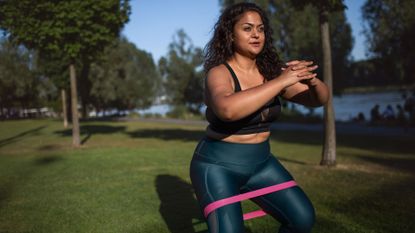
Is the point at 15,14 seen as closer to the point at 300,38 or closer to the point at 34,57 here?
the point at 300,38

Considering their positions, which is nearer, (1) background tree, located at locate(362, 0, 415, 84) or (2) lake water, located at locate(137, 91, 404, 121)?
(1) background tree, located at locate(362, 0, 415, 84)

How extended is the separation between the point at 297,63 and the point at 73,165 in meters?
10.7

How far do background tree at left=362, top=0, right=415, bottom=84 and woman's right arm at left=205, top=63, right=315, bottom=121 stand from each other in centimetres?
2392

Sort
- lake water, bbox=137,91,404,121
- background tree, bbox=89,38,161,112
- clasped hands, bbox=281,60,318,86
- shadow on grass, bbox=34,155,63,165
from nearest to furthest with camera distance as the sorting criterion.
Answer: clasped hands, bbox=281,60,318,86
shadow on grass, bbox=34,155,63,165
lake water, bbox=137,91,404,121
background tree, bbox=89,38,161,112

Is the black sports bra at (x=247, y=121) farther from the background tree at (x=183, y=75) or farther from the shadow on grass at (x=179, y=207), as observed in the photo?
the background tree at (x=183, y=75)

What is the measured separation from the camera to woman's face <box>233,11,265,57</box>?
289cm

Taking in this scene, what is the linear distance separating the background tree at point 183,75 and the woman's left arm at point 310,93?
42.0 meters

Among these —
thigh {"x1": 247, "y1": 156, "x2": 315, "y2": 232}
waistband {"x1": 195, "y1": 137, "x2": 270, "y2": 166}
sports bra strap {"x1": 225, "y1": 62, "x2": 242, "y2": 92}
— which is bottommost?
thigh {"x1": 247, "y1": 156, "x2": 315, "y2": 232}

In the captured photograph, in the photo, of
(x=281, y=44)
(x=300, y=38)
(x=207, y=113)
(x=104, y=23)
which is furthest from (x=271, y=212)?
(x=281, y=44)

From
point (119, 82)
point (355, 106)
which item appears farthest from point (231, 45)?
point (355, 106)

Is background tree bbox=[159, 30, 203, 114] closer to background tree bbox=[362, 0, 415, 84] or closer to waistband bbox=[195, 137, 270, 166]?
background tree bbox=[362, 0, 415, 84]

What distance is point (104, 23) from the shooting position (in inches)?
651

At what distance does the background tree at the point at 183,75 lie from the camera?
4588 cm

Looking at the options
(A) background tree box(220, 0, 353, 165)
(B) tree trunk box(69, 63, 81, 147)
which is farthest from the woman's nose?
(A) background tree box(220, 0, 353, 165)
